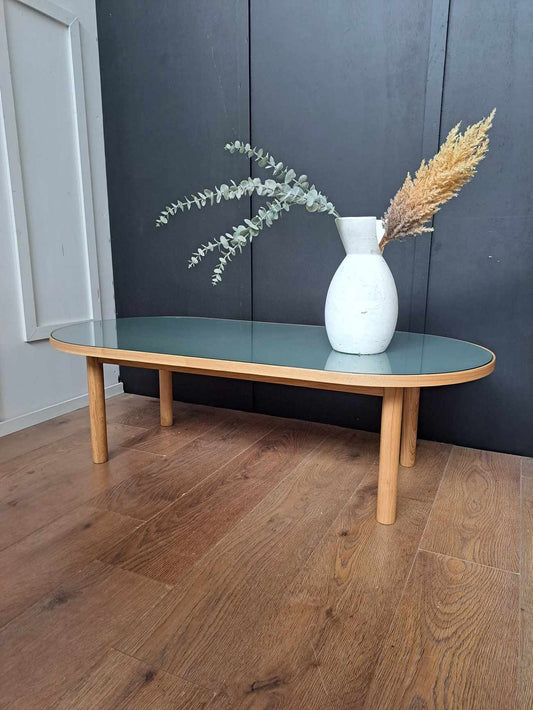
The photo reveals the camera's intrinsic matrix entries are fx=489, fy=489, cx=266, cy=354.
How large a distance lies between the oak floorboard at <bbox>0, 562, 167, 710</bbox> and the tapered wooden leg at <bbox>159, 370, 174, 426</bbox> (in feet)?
2.73

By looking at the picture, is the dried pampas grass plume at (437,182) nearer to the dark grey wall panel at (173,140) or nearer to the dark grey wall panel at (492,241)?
the dark grey wall panel at (492,241)

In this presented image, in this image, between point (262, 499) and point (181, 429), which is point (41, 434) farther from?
point (262, 499)

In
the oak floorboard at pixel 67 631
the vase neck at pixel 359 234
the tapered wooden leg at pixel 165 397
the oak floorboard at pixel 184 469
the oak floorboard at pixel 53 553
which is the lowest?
the oak floorboard at pixel 184 469

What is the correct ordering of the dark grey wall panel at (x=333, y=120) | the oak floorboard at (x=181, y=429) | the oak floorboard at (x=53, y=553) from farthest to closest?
the oak floorboard at (x=181, y=429) < the dark grey wall panel at (x=333, y=120) < the oak floorboard at (x=53, y=553)

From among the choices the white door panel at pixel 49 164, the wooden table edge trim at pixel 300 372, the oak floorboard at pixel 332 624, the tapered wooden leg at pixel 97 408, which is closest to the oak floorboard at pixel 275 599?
the oak floorboard at pixel 332 624

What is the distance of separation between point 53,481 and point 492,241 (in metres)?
1.47

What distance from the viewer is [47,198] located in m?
1.87

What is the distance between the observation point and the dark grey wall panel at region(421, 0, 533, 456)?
1397 mm

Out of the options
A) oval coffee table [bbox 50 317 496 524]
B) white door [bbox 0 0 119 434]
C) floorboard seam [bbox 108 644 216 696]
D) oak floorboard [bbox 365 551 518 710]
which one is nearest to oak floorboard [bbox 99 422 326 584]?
floorboard seam [bbox 108 644 216 696]

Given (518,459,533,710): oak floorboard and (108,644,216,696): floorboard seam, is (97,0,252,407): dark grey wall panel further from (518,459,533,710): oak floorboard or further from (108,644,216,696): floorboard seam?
(108,644,216,696): floorboard seam

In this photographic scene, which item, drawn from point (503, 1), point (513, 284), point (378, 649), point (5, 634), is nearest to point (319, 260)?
point (513, 284)

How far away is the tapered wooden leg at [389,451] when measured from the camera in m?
1.10

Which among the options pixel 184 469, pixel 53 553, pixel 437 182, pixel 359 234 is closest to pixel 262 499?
pixel 184 469

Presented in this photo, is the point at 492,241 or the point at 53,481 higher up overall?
the point at 492,241
